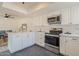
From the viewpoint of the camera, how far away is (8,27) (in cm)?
522

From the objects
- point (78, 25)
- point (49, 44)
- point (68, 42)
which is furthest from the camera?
point (49, 44)

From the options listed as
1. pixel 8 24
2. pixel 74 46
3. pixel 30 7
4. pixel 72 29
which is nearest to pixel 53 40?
pixel 72 29

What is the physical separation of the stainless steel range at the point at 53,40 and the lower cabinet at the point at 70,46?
52 cm

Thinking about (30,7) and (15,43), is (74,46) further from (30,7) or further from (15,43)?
(30,7)

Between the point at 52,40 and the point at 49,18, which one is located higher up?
the point at 49,18

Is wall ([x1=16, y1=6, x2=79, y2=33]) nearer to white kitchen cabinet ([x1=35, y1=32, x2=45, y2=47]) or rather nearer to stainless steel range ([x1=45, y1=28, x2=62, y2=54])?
stainless steel range ([x1=45, y1=28, x2=62, y2=54])

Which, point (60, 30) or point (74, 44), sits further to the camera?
point (60, 30)

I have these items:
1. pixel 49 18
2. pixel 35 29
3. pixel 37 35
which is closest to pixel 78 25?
pixel 49 18

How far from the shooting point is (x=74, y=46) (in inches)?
101

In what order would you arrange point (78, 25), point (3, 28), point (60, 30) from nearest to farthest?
point (78, 25)
point (60, 30)
point (3, 28)

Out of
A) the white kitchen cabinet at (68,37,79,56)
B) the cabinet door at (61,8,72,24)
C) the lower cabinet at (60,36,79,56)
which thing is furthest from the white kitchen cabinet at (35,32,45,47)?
the white kitchen cabinet at (68,37,79,56)

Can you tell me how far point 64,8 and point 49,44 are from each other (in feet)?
5.59

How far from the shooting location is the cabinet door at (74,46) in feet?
8.20

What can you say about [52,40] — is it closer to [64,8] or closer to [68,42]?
[68,42]
